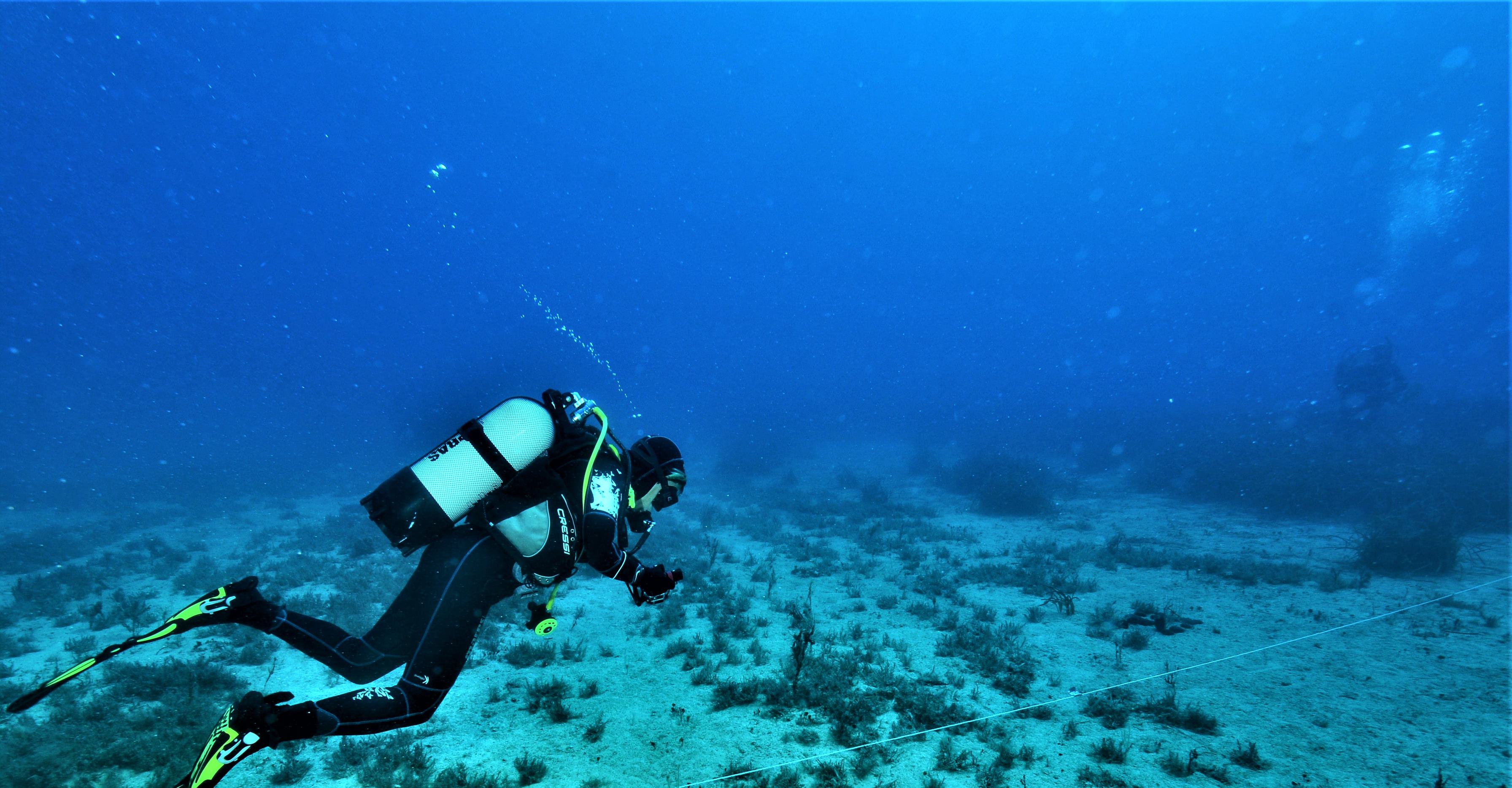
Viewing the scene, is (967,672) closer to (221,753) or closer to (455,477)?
(455,477)

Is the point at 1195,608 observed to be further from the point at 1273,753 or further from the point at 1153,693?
the point at 1273,753

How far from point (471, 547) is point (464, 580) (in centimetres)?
25

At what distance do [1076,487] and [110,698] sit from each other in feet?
83.1

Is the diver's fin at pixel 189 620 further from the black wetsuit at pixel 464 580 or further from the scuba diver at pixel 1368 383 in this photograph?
the scuba diver at pixel 1368 383

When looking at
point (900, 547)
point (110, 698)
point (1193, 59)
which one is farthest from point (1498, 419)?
point (1193, 59)

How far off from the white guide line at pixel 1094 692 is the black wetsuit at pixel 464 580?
2.22 meters

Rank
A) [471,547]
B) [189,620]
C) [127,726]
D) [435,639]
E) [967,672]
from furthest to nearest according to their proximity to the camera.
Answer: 1. [967,672]
2. [127,726]
3. [471,547]
4. [435,639]
5. [189,620]

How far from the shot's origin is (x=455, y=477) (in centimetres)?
374

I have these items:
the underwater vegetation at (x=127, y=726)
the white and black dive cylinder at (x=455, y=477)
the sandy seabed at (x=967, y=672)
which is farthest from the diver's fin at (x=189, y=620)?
the sandy seabed at (x=967, y=672)

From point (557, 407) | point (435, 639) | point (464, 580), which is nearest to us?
point (435, 639)

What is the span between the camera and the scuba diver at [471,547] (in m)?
3.49

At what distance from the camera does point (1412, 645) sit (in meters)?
6.70

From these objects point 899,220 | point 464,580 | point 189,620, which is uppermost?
point 899,220

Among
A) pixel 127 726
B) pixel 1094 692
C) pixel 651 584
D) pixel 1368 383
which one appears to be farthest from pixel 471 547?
pixel 1368 383
